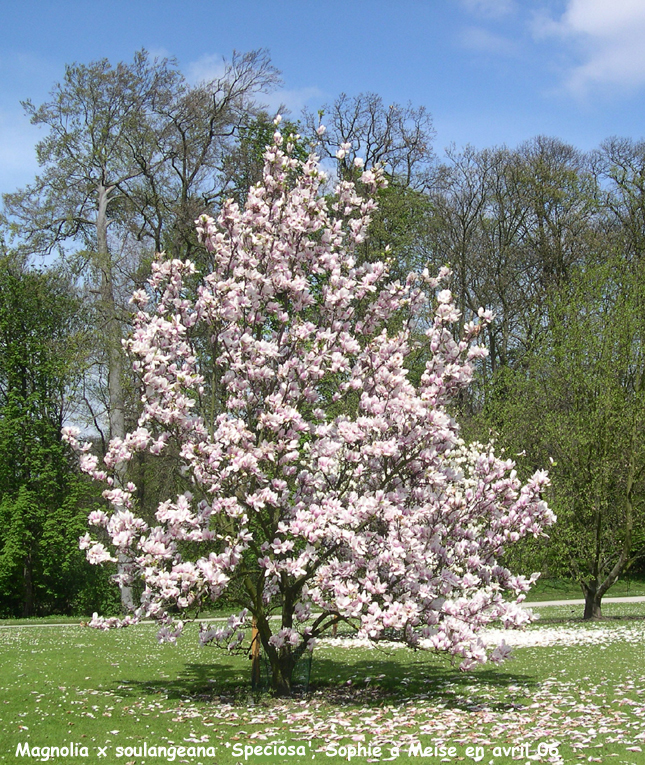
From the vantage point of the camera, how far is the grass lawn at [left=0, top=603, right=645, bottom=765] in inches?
275

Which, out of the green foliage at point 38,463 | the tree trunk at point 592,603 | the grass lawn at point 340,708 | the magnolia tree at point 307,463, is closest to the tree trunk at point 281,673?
the magnolia tree at point 307,463

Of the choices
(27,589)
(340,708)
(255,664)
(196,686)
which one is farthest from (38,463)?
(340,708)

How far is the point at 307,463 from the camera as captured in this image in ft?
31.1

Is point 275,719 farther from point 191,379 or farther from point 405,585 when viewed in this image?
point 191,379

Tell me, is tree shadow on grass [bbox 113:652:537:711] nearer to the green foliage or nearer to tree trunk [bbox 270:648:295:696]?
tree trunk [bbox 270:648:295:696]

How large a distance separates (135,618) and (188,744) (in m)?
1.77

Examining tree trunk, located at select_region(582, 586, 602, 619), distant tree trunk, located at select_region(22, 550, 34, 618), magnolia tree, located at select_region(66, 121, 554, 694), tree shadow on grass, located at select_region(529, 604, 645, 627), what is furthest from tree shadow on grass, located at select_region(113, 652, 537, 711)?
distant tree trunk, located at select_region(22, 550, 34, 618)

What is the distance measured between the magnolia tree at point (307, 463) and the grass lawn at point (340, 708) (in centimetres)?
83

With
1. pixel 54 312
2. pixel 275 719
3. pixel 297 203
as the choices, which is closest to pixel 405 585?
pixel 275 719

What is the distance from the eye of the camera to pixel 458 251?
3200 cm

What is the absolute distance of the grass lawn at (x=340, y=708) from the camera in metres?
7.00

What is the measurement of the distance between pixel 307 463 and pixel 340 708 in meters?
2.93

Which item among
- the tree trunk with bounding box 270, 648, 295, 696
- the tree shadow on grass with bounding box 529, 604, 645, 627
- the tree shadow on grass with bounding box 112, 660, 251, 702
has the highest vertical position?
the tree trunk with bounding box 270, 648, 295, 696

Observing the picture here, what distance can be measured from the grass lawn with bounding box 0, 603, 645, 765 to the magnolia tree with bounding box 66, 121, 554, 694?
0.83 metres
